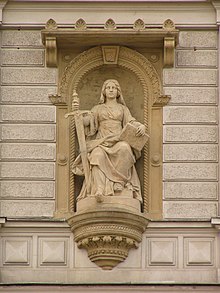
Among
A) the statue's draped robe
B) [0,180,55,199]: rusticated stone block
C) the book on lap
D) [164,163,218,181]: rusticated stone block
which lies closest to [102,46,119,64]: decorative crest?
the statue's draped robe

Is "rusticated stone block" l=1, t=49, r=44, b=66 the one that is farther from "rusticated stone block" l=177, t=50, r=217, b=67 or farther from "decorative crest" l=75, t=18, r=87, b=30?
"rusticated stone block" l=177, t=50, r=217, b=67

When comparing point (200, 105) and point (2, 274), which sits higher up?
point (200, 105)

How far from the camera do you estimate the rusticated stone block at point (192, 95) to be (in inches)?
1209

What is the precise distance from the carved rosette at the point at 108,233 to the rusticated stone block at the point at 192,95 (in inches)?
67.4

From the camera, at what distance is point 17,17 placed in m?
30.9

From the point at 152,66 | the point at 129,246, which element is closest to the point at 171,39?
the point at 152,66

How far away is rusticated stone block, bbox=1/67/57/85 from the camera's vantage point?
30.8 m

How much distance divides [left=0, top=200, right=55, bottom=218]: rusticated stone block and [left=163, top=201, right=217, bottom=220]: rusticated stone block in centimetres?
152

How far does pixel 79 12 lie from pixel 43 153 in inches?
76.4

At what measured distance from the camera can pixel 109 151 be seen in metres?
30.3

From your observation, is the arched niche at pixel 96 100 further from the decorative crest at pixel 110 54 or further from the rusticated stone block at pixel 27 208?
the rusticated stone block at pixel 27 208

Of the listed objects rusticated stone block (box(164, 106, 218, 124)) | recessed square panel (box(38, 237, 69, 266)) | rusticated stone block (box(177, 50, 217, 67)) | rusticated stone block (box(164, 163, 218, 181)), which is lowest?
recessed square panel (box(38, 237, 69, 266))

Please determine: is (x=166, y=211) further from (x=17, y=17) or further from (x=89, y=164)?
(x=17, y=17)

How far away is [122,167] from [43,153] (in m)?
1.09
